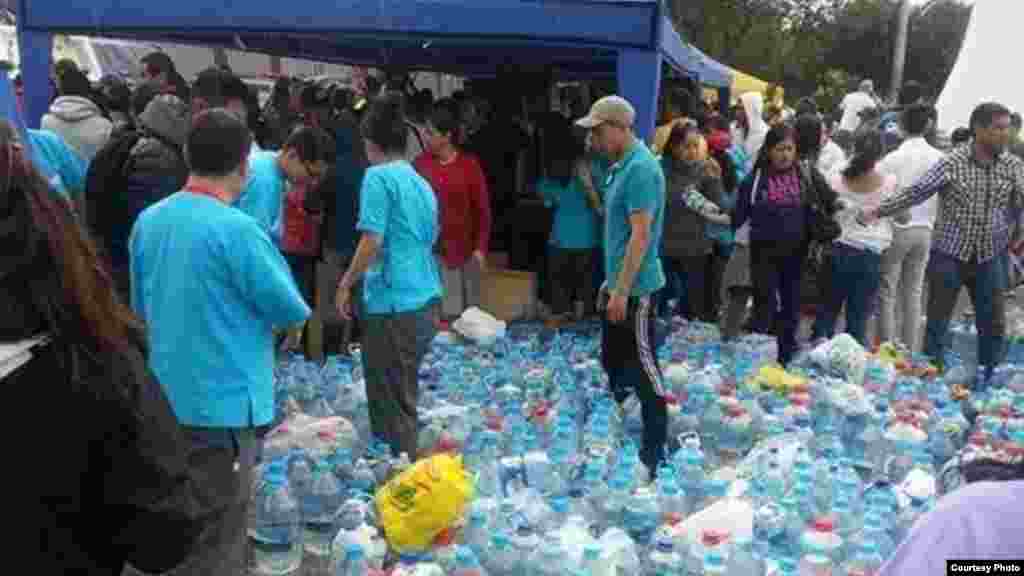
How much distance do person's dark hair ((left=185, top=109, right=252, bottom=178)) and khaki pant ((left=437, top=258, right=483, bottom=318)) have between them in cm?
478

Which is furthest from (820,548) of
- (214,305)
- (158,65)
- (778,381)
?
(158,65)

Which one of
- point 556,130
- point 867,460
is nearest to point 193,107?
point 556,130

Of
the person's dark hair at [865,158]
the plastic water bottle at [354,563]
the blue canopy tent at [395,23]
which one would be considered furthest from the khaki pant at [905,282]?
the plastic water bottle at [354,563]

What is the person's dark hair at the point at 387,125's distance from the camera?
4.48 meters

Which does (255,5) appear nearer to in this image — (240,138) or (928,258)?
(240,138)

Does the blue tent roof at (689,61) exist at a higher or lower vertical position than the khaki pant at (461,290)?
higher

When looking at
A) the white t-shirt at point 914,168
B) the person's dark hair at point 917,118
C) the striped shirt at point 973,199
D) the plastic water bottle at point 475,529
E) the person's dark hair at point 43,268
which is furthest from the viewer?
the person's dark hair at point 917,118

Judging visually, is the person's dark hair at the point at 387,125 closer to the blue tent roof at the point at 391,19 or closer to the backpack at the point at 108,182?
the backpack at the point at 108,182

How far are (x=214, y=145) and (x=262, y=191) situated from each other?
1877mm

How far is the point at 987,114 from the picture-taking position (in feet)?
21.2

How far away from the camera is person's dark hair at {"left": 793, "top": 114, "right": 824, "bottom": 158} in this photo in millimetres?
7059

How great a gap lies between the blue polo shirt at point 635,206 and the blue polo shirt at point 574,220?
116 inches

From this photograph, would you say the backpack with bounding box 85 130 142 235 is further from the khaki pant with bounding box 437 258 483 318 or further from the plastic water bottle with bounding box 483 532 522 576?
the khaki pant with bounding box 437 258 483 318

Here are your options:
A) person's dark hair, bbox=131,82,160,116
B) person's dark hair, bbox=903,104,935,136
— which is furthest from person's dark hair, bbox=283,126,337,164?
person's dark hair, bbox=903,104,935,136
